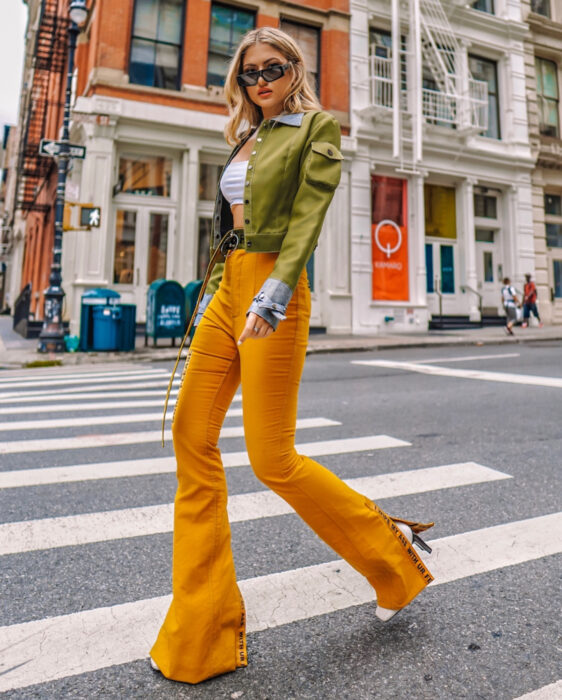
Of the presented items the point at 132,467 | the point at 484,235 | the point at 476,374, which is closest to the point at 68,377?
the point at 132,467

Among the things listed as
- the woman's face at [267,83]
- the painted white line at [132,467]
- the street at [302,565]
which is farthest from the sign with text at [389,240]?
the woman's face at [267,83]

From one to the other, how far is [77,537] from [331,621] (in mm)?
1516

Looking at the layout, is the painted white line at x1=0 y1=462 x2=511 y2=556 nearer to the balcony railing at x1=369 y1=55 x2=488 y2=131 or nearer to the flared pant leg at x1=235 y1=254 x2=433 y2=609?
the flared pant leg at x1=235 y1=254 x2=433 y2=609

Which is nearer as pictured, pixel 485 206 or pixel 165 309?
pixel 165 309

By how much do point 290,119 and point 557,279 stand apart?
2521 cm

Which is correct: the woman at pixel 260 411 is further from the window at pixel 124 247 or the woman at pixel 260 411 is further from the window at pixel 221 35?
the window at pixel 221 35

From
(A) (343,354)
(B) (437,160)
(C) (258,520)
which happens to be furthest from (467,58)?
(C) (258,520)

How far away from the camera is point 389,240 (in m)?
20.0

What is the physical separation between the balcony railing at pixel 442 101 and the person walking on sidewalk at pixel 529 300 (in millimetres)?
6372

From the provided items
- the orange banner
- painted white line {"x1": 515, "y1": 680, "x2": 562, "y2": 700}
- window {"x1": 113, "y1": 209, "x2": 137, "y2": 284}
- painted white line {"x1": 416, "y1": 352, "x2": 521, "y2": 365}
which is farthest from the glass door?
painted white line {"x1": 515, "y1": 680, "x2": 562, "y2": 700}

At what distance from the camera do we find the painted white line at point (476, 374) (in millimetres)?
8000

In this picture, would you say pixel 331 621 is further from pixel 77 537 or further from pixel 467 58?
pixel 467 58

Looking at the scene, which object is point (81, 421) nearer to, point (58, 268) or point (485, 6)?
point (58, 268)

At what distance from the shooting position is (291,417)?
186 cm
